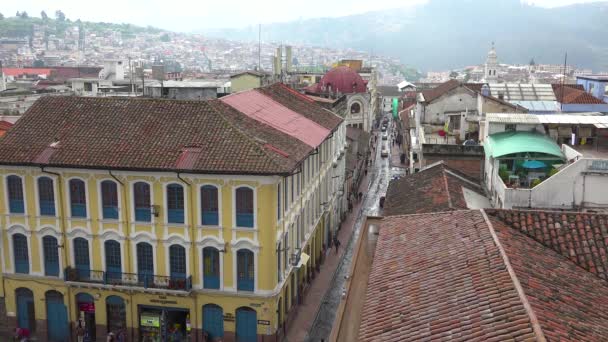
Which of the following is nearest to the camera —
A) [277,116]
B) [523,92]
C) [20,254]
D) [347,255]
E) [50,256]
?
[50,256]

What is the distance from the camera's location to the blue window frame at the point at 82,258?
28.0 meters

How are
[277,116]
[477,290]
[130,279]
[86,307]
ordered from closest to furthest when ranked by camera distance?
[477,290] < [130,279] < [86,307] < [277,116]

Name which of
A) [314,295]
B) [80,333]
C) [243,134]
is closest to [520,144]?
[243,134]

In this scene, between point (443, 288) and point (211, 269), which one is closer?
point (443, 288)

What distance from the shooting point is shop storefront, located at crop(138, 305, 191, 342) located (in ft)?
91.5

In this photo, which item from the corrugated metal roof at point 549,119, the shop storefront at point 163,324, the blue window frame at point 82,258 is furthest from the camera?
the corrugated metal roof at point 549,119

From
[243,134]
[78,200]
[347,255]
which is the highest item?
[243,134]

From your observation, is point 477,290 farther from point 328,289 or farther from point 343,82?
point 343,82

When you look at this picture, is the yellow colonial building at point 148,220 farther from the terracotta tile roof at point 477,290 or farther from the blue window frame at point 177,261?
the terracotta tile roof at point 477,290

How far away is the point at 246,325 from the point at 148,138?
29.8 ft

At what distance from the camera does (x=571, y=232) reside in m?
17.4

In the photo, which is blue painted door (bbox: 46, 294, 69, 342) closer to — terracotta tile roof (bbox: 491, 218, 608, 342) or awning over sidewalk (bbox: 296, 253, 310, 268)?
awning over sidewalk (bbox: 296, 253, 310, 268)

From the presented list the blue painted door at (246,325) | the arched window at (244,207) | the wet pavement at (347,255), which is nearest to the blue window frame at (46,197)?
the arched window at (244,207)

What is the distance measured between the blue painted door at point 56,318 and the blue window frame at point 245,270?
8.43 metres
